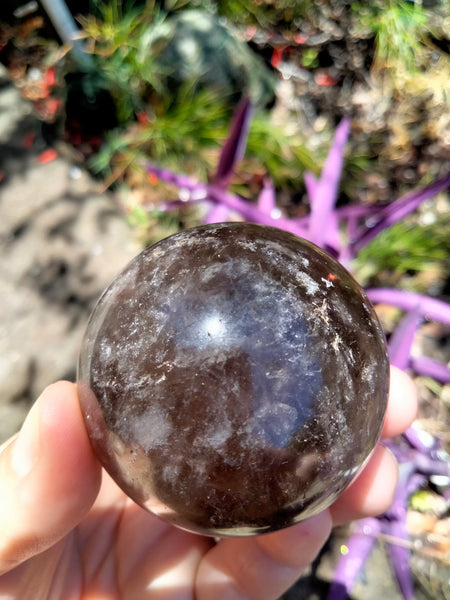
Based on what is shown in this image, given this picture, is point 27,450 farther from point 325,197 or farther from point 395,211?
point 395,211

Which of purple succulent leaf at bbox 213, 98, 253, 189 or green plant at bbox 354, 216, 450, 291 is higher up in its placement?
purple succulent leaf at bbox 213, 98, 253, 189

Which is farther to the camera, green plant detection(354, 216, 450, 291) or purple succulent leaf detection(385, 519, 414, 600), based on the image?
green plant detection(354, 216, 450, 291)

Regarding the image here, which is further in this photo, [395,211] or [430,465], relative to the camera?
[395,211]

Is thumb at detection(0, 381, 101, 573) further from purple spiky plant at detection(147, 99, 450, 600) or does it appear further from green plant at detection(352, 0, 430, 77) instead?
green plant at detection(352, 0, 430, 77)

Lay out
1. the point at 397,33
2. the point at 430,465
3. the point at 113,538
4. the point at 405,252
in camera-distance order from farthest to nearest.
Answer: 1. the point at 397,33
2. the point at 405,252
3. the point at 430,465
4. the point at 113,538

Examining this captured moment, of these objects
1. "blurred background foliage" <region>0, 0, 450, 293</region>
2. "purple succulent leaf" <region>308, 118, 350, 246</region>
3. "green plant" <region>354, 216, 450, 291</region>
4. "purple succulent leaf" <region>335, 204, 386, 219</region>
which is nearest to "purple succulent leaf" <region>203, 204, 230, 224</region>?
"purple succulent leaf" <region>308, 118, 350, 246</region>

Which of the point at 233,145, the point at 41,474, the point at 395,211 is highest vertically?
the point at 41,474

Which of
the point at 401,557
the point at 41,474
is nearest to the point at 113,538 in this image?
the point at 41,474
